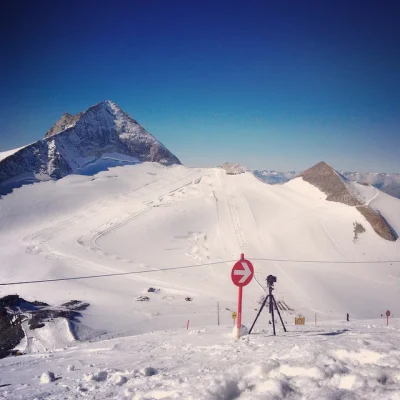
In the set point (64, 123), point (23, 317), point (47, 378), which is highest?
point (64, 123)

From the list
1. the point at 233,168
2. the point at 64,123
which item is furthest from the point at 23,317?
the point at 64,123

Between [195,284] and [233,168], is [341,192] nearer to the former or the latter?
[233,168]

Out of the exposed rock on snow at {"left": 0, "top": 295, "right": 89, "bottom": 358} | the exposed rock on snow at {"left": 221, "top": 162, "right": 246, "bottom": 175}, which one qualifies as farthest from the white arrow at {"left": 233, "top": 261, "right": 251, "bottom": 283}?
the exposed rock on snow at {"left": 221, "top": 162, "right": 246, "bottom": 175}

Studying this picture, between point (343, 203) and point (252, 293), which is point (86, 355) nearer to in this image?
point (252, 293)

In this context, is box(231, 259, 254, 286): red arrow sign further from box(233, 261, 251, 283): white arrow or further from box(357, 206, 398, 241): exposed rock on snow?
box(357, 206, 398, 241): exposed rock on snow

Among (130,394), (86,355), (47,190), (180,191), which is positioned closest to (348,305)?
(86,355)

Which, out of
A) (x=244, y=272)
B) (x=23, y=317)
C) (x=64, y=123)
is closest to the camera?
(x=244, y=272)

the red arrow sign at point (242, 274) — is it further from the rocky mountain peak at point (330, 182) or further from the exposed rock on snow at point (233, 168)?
the exposed rock on snow at point (233, 168)
